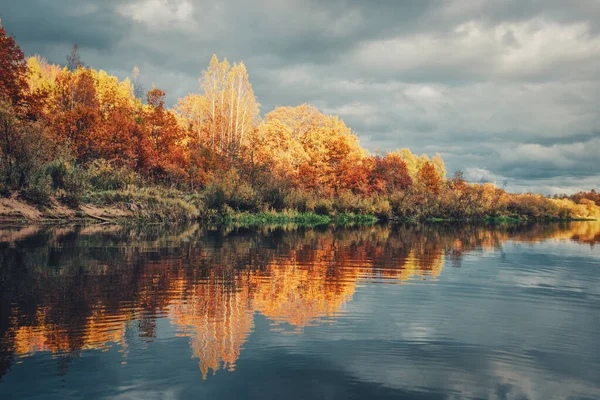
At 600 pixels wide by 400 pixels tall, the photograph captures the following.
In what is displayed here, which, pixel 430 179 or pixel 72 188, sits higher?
pixel 430 179

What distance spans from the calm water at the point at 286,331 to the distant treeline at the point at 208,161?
48.8 ft

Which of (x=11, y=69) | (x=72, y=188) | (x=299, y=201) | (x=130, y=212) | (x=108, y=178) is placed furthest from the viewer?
(x=299, y=201)

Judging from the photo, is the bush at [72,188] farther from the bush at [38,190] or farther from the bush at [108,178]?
the bush at [108,178]

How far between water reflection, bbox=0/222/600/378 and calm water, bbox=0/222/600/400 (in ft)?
0.12

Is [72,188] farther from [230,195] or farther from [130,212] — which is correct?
[230,195]

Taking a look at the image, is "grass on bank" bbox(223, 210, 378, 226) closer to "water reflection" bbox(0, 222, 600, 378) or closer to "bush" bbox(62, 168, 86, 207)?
"bush" bbox(62, 168, 86, 207)

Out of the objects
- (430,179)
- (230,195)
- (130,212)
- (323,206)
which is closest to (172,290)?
(130,212)

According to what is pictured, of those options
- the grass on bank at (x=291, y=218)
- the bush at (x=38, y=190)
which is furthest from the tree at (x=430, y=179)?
the bush at (x=38, y=190)

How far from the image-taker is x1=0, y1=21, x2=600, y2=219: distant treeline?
82.8ft

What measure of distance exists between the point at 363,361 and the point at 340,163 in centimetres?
4746

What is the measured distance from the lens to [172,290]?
8203 mm

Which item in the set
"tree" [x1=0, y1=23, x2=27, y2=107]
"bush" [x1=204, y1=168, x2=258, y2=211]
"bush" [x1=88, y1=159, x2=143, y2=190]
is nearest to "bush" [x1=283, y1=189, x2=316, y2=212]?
"bush" [x1=204, y1=168, x2=258, y2=211]

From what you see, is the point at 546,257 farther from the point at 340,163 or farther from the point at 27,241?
the point at 340,163

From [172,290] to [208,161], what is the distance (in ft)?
116
